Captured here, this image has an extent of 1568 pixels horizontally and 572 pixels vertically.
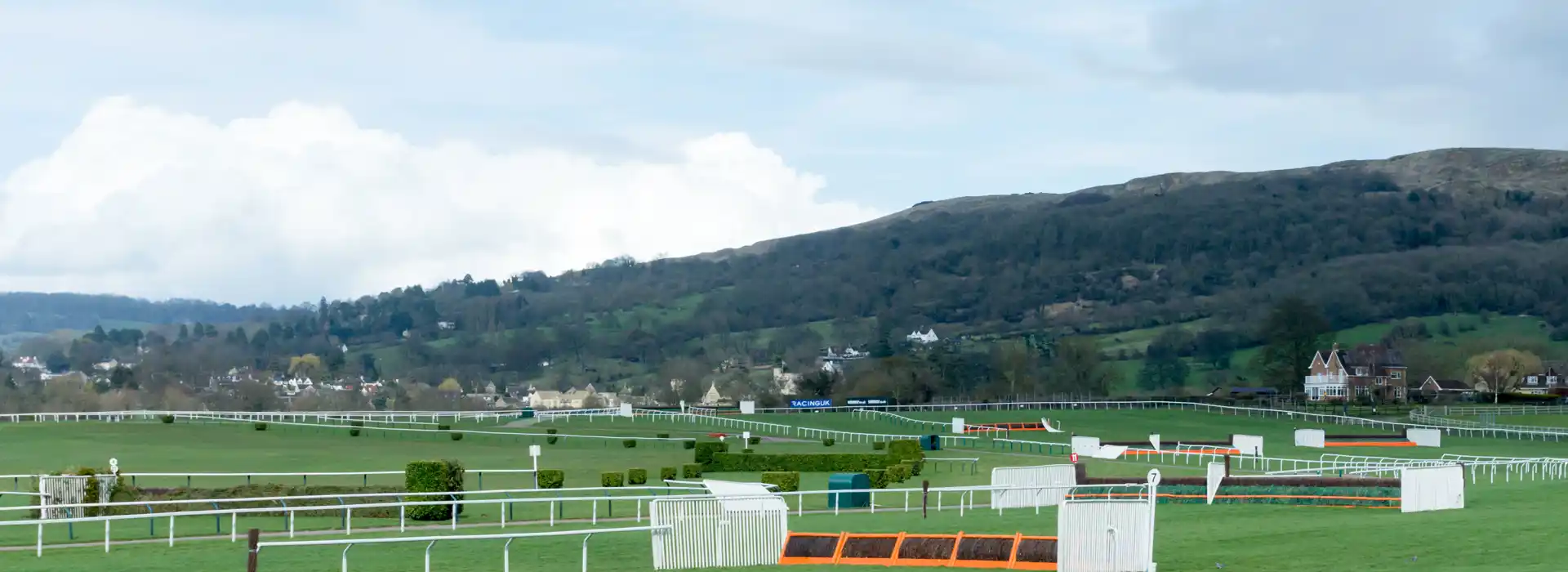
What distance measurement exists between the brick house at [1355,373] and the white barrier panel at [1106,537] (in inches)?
4152

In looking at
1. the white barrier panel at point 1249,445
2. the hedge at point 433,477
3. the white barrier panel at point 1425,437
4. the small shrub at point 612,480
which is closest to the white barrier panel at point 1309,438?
the white barrier panel at point 1425,437

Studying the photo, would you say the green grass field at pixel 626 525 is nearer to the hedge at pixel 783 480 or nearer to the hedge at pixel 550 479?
the hedge at pixel 550 479

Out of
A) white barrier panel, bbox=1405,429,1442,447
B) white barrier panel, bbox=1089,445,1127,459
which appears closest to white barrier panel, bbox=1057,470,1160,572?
white barrier panel, bbox=1089,445,1127,459

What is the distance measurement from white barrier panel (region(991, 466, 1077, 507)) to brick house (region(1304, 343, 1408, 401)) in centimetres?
9039

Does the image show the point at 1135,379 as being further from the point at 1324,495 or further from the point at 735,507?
the point at 735,507

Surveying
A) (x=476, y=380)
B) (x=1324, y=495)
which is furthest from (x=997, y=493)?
(x=476, y=380)

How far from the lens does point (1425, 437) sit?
66.1 metres

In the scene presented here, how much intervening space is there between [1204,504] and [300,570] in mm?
18046

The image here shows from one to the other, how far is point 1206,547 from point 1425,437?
46612 mm

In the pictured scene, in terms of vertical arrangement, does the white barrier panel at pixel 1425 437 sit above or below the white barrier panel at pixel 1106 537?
below

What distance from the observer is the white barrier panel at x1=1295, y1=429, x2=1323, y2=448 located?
64938 millimetres

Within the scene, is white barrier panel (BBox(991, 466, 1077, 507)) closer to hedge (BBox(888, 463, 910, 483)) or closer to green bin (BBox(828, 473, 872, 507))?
green bin (BBox(828, 473, 872, 507))

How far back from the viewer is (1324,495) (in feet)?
104

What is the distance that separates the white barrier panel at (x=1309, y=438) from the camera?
64.9 meters
